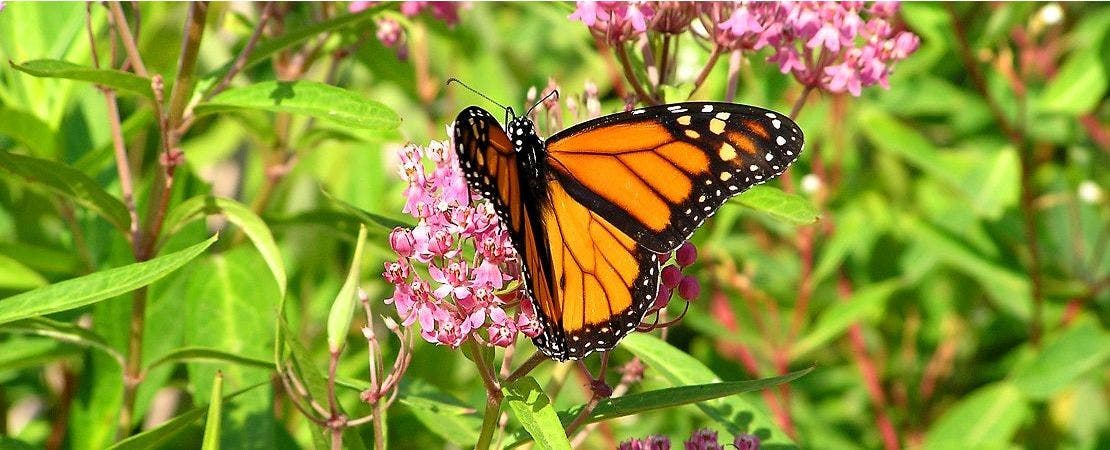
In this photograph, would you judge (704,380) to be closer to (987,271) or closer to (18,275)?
(18,275)

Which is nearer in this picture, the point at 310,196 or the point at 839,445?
the point at 839,445

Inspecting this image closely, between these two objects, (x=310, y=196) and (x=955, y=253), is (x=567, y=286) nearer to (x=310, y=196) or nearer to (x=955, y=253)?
(x=955, y=253)

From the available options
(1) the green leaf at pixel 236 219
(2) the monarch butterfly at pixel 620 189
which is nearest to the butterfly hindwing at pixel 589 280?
(2) the monarch butterfly at pixel 620 189

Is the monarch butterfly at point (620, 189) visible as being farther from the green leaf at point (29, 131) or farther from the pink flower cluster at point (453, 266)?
the green leaf at point (29, 131)

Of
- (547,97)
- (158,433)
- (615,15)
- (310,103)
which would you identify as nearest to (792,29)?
(615,15)

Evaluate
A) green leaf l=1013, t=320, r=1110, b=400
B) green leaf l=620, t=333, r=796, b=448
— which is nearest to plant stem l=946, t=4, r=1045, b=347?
green leaf l=1013, t=320, r=1110, b=400

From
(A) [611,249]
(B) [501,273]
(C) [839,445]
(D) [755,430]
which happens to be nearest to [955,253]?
(C) [839,445]

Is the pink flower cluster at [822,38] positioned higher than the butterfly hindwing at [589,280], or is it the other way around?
the pink flower cluster at [822,38]
